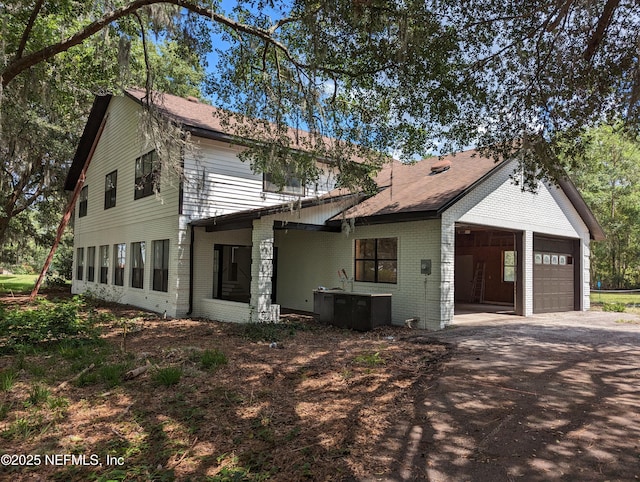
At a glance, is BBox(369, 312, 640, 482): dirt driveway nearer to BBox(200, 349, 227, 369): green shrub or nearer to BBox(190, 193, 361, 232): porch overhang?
BBox(200, 349, 227, 369): green shrub

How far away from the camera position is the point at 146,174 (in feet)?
48.4

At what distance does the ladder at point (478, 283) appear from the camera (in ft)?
63.5

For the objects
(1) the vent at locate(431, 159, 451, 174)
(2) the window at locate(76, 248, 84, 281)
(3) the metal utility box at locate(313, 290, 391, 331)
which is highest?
(1) the vent at locate(431, 159, 451, 174)

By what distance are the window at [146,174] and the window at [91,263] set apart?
612cm

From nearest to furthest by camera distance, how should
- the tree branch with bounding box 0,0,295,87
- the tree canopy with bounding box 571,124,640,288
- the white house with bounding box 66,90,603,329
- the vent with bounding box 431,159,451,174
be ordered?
1. the tree branch with bounding box 0,0,295,87
2. the white house with bounding box 66,90,603,329
3. the vent with bounding box 431,159,451,174
4. the tree canopy with bounding box 571,124,640,288

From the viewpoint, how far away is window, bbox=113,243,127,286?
1706 centimetres

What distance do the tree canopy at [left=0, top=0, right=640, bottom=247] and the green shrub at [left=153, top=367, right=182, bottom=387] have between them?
6.03 m

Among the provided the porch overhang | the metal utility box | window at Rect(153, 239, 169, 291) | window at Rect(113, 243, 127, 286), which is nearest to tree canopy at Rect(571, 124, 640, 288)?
the porch overhang

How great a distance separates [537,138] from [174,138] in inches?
329

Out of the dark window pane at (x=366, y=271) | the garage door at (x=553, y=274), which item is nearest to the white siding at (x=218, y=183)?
the dark window pane at (x=366, y=271)

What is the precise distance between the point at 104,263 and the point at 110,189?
329 cm

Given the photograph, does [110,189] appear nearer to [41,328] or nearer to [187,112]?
[187,112]

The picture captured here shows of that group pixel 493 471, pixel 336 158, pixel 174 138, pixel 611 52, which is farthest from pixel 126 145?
pixel 493 471

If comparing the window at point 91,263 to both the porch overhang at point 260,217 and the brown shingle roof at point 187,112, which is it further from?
the porch overhang at point 260,217
